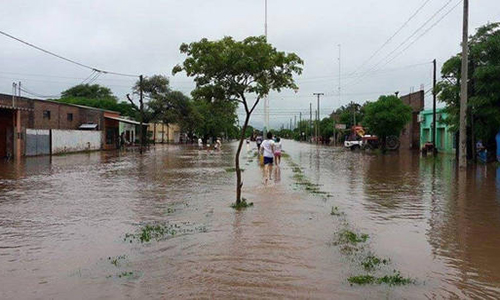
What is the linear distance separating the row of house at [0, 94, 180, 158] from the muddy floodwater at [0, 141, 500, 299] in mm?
18857

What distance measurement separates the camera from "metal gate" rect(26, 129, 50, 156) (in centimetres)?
3269

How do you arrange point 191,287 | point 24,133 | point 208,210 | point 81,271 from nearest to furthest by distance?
1. point 191,287
2. point 81,271
3. point 208,210
4. point 24,133

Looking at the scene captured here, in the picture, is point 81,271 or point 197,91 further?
point 197,91

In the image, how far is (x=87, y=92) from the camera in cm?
8994

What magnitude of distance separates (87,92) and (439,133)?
6573 centimetres

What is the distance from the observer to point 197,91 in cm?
1192

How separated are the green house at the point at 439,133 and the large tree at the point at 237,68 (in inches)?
1214

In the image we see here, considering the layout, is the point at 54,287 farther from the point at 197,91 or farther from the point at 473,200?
the point at 473,200

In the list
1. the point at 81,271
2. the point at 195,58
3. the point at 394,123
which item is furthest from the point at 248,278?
the point at 394,123

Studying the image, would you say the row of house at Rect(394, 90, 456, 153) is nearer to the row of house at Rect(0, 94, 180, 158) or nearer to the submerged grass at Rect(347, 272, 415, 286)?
the row of house at Rect(0, 94, 180, 158)

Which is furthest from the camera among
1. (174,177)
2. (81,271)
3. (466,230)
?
(174,177)

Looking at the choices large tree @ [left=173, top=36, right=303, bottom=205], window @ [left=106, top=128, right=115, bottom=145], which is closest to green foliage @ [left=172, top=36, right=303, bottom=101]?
large tree @ [left=173, top=36, right=303, bottom=205]

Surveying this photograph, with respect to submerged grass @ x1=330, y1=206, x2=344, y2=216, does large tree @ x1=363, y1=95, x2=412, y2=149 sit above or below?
above

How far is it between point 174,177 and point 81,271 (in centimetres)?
1261
